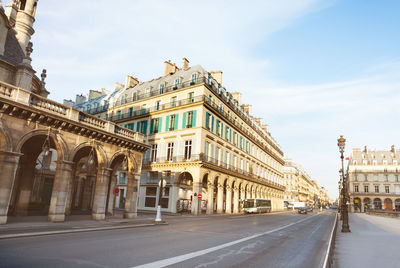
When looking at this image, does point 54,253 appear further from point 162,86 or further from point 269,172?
point 269,172

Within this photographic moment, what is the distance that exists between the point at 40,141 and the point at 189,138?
62.2 ft

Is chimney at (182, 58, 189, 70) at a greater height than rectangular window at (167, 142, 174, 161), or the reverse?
chimney at (182, 58, 189, 70)

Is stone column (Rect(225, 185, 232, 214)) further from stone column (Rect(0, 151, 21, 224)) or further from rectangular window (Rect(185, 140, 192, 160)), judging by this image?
stone column (Rect(0, 151, 21, 224))

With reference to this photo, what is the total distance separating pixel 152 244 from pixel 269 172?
54378mm

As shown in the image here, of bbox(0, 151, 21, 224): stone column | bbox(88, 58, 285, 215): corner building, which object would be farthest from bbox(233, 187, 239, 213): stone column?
bbox(0, 151, 21, 224): stone column

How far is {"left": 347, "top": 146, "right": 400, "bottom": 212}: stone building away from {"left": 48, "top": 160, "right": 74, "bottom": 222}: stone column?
3291 inches

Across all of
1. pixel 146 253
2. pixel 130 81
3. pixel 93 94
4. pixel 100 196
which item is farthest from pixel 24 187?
pixel 93 94

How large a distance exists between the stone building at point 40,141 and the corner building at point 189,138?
38.4 feet

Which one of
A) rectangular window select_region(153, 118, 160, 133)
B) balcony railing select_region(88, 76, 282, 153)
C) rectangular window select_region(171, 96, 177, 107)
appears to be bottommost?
rectangular window select_region(153, 118, 160, 133)

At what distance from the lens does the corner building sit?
33.5 metres

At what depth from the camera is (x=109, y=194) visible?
2228 centimetres

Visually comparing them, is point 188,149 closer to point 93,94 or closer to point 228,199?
point 228,199

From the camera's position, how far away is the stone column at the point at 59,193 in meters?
14.8

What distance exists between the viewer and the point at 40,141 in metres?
17.2
